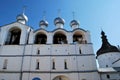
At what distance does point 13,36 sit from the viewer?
26250mm

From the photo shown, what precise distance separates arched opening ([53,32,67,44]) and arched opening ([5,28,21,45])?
5918 mm

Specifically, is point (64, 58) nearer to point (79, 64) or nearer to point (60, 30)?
point (79, 64)

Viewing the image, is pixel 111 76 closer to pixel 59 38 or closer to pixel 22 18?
pixel 59 38

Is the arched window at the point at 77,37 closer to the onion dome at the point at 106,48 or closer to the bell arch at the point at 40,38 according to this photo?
the bell arch at the point at 40,38

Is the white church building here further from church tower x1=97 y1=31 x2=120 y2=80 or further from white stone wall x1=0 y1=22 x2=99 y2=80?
church tower x1=97 y1=31 x2=120 y2=80

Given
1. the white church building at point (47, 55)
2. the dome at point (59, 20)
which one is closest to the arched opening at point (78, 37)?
the white church building at point (47, 55)

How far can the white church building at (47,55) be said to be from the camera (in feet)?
70.3

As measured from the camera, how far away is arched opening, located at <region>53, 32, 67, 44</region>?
1022 inches

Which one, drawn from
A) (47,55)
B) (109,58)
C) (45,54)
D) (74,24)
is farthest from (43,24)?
(109,58)

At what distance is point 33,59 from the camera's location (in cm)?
2245

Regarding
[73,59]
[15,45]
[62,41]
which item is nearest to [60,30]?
[62,41]

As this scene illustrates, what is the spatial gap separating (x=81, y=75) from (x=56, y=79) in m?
3.45

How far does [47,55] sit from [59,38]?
15.2 feet

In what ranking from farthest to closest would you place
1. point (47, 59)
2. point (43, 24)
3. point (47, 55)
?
point (43, 24), point (47, 55), point (47, 59)
